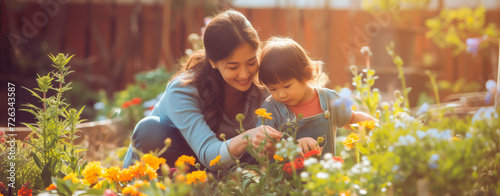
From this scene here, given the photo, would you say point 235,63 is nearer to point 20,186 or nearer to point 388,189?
point 388,189

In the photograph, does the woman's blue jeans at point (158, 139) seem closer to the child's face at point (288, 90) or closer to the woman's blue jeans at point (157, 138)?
the woman's blue jeans at point (157, 138)

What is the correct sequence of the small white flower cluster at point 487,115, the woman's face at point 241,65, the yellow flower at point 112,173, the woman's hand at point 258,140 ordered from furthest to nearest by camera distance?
the woman's face at point 241,65 → the woman's hand at point 258,140 → the yellow flower at point 112,173 → the small white flower cluster at point 487,115

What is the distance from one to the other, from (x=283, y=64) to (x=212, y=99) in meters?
0.38

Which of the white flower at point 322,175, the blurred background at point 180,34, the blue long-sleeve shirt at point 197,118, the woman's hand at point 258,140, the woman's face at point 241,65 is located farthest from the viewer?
the blurred background at point 180,34

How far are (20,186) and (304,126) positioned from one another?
3.53 ft

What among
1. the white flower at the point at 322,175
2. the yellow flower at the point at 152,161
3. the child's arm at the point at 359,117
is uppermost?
the child's arm at the point at 359,117

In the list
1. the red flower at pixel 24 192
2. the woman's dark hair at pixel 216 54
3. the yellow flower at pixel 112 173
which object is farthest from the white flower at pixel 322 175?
the red flower at pixel 24 192

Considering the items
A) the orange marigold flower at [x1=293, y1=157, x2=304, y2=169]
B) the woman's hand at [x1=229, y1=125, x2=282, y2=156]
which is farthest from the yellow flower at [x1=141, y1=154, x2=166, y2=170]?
the orange marigold flower at [x1=293, y1=157, x2=304, y2=169]

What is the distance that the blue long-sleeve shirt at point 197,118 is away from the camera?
1797 millimetres

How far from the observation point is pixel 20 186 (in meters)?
1.69

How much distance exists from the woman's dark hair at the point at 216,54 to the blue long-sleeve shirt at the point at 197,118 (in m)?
0.04

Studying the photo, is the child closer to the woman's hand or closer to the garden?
the garden

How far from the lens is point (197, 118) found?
1.92m

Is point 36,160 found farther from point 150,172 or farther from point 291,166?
point 291,166
